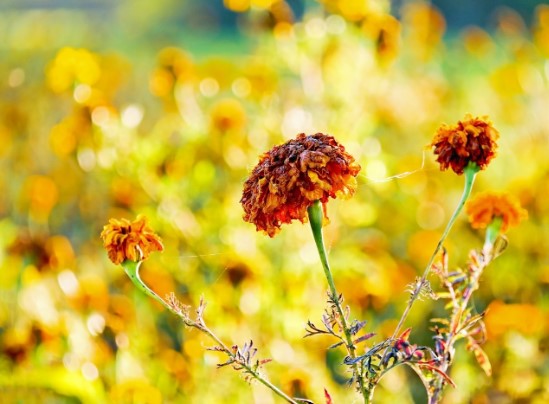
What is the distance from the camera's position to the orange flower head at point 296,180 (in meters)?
0.80

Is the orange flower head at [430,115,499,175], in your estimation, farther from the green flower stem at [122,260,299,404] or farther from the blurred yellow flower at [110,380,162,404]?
the blurred yellow flower at [110,380,162,404]

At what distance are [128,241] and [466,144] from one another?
1.16 ft

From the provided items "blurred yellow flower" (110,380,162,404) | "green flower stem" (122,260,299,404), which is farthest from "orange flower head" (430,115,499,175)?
"blurred yellow flower" (110,380,162,404)

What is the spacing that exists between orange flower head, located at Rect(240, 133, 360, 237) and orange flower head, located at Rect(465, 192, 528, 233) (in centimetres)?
27

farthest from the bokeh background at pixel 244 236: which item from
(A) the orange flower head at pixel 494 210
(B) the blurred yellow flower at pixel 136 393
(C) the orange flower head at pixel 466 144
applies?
(C) the orange flower head at pixel 466 144

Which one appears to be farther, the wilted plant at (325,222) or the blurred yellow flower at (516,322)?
the blurred yellow flower at (516,322)

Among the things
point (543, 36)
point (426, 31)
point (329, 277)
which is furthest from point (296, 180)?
point (426, 31)

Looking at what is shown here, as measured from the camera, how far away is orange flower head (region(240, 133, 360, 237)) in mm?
797

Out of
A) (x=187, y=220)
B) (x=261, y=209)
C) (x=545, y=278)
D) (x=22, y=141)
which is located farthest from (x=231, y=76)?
(x=261, y=209)

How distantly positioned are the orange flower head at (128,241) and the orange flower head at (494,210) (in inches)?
15.3

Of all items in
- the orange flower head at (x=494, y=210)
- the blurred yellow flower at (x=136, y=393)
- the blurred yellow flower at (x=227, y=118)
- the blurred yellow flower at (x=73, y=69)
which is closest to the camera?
the orange flower head at (x=494, y=210)

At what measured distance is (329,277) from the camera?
787mm

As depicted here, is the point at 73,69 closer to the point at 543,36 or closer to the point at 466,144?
the point at 543,36

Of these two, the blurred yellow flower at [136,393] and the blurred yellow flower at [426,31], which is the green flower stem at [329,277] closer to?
the blurred yellow flower at [136,393]
